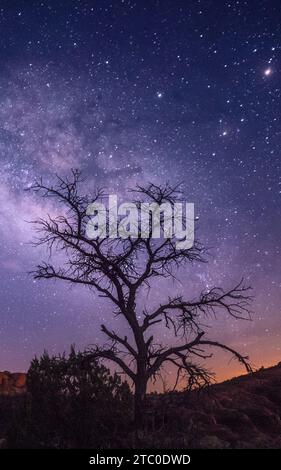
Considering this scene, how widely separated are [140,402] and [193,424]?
1.86m

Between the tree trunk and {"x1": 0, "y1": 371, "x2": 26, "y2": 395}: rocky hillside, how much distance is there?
898 cm

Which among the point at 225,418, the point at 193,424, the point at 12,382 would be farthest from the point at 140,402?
the point at 12,382

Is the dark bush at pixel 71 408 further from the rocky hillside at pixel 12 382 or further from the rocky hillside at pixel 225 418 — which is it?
the rocky hillside at pixel 12 382

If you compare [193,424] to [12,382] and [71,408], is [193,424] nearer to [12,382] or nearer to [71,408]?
[71,408]

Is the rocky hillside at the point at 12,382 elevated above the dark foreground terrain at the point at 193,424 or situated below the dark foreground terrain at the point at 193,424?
above

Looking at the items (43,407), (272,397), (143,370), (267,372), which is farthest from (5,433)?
(267,372)

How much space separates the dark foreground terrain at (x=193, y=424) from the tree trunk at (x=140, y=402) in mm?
213

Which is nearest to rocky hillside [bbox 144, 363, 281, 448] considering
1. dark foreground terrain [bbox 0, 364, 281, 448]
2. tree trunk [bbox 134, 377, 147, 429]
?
dark foreground terrain [bbox 0, 364, 281, 448]

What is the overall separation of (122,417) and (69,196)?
6.76 m

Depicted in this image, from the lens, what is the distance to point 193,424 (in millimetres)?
13844

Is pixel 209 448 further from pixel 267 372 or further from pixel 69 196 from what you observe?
pixel 267 372

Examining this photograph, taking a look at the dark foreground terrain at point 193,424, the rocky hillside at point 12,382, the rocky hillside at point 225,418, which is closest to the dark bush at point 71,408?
the dark foreground terrain at point 193,424

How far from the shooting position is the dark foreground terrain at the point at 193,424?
1172cm

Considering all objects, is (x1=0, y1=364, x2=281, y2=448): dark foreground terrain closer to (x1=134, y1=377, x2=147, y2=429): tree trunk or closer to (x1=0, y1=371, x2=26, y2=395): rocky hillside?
(x1=134, y1=377, x2=147, y2=429): tree trunk
